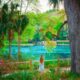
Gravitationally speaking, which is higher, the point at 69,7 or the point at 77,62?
the point at 69,7

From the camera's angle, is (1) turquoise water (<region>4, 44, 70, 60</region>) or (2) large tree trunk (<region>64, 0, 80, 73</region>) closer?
(2) large tree trunk (<region>64, 0, 80, 73</region>)

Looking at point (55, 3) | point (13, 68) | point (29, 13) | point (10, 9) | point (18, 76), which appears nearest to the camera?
point (18, 76)

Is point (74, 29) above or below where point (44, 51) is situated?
above

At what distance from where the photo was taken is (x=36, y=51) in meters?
29.8

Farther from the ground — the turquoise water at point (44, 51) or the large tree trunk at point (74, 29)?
the large tree trunk at point (74, 29)

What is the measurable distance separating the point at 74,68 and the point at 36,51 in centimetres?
1645

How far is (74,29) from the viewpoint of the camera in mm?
13211

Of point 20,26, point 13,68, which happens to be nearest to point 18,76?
point 13,68

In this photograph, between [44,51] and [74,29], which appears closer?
[74,29]

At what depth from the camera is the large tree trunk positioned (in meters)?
13.2

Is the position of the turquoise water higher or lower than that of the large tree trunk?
lower

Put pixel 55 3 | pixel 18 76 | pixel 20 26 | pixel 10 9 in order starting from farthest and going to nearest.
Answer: pixel 55 3
pixel 20 26
pixel 10 9
pixel 18 76

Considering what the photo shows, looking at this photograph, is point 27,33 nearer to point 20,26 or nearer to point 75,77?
point 20,26

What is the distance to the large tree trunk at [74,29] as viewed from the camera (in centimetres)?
1320
